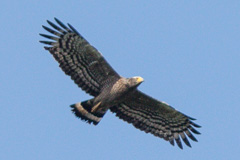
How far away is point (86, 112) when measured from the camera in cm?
1670

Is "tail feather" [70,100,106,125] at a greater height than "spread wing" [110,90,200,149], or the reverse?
"spread wing" [110,90,200,149]

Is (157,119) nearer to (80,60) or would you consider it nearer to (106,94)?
(106,94)

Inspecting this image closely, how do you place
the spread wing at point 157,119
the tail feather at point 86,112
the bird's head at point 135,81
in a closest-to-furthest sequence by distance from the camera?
the bird's head at point 135,81 < the tail feather at point 86,112 < the spread wing at point 157,119

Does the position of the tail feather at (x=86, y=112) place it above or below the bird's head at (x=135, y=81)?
below

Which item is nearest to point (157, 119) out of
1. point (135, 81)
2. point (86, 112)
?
point (135, 81)

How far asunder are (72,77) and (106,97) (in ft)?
3.55

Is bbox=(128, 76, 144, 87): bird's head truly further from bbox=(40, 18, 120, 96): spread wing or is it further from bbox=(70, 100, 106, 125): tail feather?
bbox=(70, 100, 106, 125): tail feather

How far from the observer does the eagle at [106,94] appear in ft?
52.8

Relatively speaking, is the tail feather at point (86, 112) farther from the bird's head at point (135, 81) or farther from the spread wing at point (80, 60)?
the bird's head at point (135, 81)

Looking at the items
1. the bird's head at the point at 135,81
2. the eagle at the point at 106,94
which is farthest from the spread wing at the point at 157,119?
the bird's head at the point at 135,81

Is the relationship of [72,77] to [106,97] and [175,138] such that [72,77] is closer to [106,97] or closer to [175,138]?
[106,97]

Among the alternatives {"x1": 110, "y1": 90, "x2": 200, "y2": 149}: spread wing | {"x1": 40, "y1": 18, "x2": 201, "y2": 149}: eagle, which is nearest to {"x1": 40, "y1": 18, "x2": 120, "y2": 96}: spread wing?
{"x1": 40, "y1": 18, "x2": 201, "y2": 149}: eagle

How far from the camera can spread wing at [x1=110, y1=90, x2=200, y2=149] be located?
1694cm

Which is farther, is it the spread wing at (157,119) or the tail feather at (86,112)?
the spread wing at (157,119)
